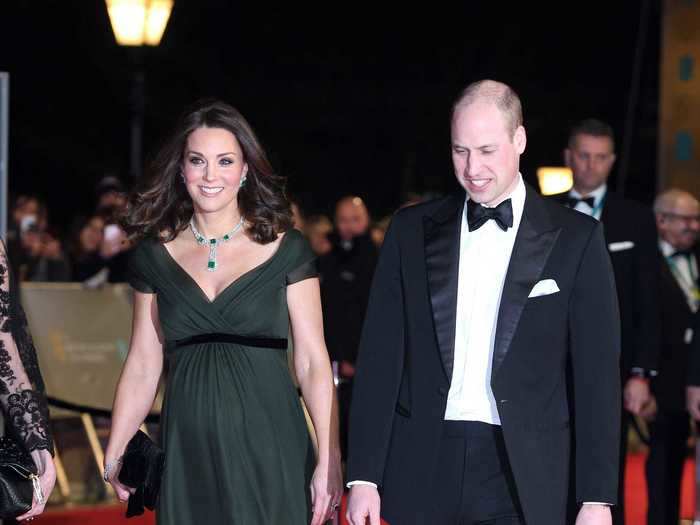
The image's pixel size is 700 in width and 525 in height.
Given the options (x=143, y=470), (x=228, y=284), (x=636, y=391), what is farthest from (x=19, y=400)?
(x=636, y=391)

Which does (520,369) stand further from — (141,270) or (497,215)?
(141,270)

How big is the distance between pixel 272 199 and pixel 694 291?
4.24 meters

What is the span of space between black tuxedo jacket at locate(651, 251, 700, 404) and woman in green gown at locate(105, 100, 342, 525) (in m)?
3.33

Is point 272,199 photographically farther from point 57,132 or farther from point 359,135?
point 359,135

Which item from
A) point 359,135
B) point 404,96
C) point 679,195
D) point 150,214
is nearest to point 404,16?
point 404,96

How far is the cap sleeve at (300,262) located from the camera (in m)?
4.86

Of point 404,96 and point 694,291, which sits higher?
point 404,96

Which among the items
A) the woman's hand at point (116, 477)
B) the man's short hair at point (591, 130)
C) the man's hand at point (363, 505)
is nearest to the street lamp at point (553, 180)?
the man's short hair at point (591, 130)

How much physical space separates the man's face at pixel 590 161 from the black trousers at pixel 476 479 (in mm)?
2970

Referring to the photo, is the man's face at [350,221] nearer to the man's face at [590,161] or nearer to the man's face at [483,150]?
the man's face at [590,161]

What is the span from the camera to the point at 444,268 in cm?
408

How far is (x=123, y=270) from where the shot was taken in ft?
36.8

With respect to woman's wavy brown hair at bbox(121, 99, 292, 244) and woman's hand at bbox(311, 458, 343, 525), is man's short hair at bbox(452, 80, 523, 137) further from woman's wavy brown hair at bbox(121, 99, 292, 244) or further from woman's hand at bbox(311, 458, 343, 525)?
woman's hand at bbox(311, 458, 343, 525)

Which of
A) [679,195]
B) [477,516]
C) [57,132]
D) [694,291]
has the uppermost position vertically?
[57,132]
